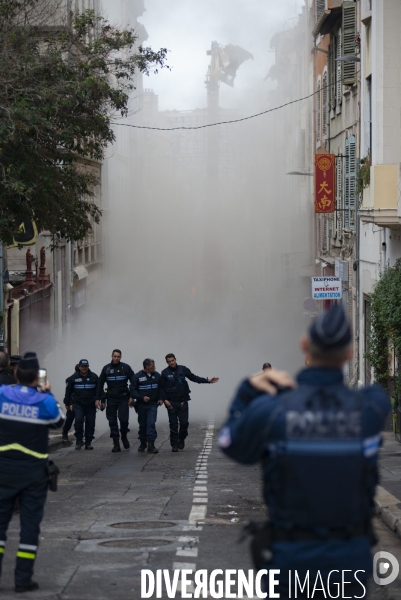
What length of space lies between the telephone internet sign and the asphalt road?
8.62 meters

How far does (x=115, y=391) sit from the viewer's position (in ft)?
51.8

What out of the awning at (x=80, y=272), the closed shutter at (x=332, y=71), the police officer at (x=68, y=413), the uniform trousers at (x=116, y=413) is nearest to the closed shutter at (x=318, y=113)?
the closed shutter at (x=332, y=71)

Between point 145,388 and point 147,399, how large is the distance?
22 cm

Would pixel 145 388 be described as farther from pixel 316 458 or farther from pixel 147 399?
pixel 316 458

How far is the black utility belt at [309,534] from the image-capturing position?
3.47m

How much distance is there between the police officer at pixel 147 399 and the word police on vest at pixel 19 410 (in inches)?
362

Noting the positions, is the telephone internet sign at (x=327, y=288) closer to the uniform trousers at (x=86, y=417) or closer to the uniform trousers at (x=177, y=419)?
the uniform trousers at (x=177, y=419)

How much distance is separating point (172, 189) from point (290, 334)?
9.74 m

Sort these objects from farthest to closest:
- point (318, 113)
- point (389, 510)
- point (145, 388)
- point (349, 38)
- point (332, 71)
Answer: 1. point (318, 113)
2. point (332, 71)
3. point (349, 38)
4. point (145, 388)
5. point (389, 510)

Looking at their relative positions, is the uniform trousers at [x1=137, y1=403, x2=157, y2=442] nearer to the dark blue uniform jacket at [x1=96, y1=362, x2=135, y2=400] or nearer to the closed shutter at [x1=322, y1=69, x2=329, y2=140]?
the dark blue uniform jacket at [x1=96, y1=362, x2=135, y2=400]

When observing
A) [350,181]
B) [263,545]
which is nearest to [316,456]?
[263,545]

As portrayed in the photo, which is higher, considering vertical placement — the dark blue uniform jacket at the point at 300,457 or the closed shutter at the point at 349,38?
the closed shutter at the point at 349,38

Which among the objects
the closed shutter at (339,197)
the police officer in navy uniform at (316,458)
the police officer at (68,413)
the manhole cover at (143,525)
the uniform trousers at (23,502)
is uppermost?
the closed shutter at (339,197)

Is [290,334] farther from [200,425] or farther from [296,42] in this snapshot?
[200,425]
